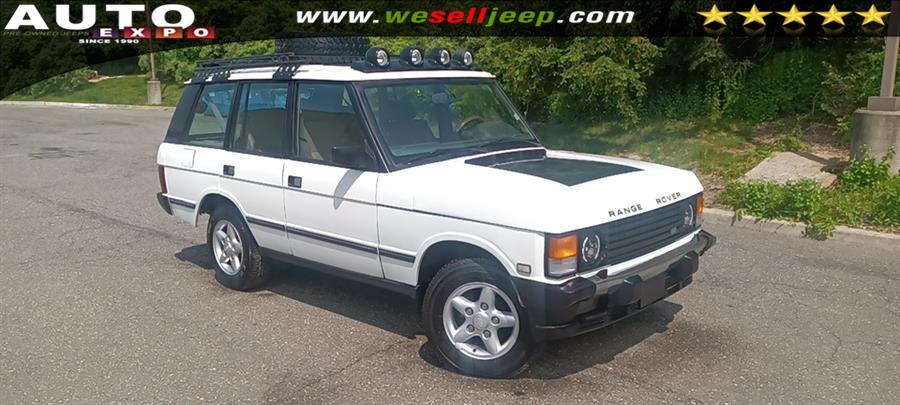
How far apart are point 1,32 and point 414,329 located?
40.9 meters

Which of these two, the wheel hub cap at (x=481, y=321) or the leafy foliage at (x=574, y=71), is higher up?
the leafy foliage at (x=574, y=71)

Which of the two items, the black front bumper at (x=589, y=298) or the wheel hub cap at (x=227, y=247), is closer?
the black front bumper at (x=589, y=298)

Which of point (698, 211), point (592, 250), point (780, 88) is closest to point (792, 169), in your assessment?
point (780, 88)

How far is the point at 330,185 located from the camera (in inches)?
195

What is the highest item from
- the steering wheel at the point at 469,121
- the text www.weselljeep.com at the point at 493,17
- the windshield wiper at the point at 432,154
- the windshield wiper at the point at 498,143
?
the text www.weselljeep.com at the point at 493,17

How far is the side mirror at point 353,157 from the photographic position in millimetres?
4688

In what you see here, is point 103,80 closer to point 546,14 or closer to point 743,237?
point 546,14

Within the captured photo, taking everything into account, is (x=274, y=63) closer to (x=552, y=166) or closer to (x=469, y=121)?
(x=469, y=121)

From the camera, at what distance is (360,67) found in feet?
16.7

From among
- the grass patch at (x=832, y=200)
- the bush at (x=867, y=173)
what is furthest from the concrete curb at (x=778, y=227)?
the bush at (x=867, y=173)

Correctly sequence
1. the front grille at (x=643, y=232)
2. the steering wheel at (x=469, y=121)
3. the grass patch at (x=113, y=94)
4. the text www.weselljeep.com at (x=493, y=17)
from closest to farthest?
the front grille at (x=643, y=232)
the steering wheel at (x=469, y=121)
the text www.weselljeep.com at (x=493, y=17)
the grass patch at (x=113, y=94)

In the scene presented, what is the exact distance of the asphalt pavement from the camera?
14.0ft

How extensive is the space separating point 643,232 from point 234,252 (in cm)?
334

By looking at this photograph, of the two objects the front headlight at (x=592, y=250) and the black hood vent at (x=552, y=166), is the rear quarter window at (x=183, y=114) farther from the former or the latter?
the front headlight at (x=592, y=250)
